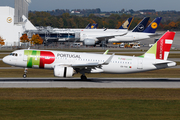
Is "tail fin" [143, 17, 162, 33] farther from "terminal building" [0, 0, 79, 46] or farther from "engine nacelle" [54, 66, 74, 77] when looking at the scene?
"engine nacelle" [54, 66, 74, 77]

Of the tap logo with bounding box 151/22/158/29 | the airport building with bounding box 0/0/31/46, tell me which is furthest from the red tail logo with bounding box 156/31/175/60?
the airport building with bounding box 0/0/31/46

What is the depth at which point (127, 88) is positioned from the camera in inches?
1230

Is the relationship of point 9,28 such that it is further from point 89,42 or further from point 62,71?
point 62,71

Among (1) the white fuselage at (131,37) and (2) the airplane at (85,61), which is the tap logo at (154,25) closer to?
(1) the white fuselage at (131,37)

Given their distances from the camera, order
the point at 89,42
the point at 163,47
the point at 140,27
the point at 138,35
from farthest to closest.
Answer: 1. the point at 140,27
2. the point at 138,35
3. the point at 89,42
4. the point at 163,47

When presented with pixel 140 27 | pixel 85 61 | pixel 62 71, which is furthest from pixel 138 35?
pixel 62 71

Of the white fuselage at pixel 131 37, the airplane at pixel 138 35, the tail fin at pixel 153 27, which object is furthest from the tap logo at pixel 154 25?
the white fuselage at pixel 131 37
